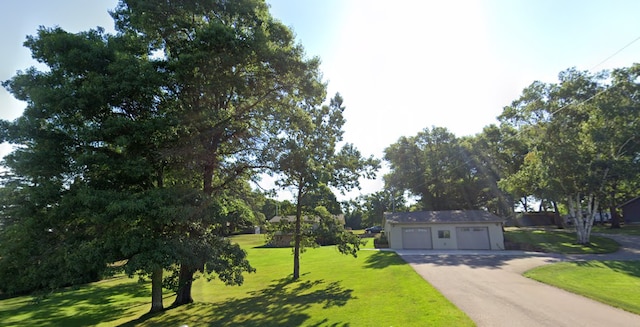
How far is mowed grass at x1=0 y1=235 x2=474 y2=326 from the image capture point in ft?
32.5

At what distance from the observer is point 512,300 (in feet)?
34.6

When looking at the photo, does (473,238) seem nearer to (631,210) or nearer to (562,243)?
(562,243)

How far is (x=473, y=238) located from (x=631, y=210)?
36191mm

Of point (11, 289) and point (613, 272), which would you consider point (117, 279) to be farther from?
point (613, 272)

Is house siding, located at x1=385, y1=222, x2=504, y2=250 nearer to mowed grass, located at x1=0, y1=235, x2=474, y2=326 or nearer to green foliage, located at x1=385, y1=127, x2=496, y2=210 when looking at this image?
mowed grass, located at x1=0, y1=235, x2=474, y2=326

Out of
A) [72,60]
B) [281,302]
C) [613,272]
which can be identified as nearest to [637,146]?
[613,272]

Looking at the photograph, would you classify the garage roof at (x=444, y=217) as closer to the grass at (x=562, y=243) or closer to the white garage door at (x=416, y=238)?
the white garage door at (x=416, y=238)

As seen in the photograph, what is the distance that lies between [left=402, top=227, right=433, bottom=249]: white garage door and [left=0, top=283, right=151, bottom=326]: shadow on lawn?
878 inches

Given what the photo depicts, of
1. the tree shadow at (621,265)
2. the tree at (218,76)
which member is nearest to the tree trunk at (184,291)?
the tree at (218,76)

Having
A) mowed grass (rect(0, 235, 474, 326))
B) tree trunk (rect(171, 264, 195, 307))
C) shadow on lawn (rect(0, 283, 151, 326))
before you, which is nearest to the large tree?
mowed grass (rect(0, 235, 474, 326))

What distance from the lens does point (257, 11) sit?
39.8 feet

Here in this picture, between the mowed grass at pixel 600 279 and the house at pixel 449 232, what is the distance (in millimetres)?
11177

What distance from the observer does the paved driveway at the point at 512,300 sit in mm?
8391

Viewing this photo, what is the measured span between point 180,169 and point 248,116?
3.36 m
